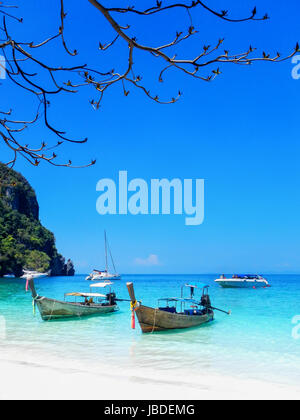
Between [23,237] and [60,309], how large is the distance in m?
73.2

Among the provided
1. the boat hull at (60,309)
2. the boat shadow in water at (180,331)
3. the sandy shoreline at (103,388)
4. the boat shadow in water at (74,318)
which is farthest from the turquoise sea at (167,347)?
the sandy shoreline at (103,388)

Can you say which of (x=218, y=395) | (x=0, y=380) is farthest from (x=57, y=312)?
(x=218, y=395)

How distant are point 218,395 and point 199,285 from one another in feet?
43.6

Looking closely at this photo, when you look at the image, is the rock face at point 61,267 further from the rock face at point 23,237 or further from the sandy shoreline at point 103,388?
the sandy shoreline at point 103,388

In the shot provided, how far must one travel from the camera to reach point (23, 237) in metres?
87.4

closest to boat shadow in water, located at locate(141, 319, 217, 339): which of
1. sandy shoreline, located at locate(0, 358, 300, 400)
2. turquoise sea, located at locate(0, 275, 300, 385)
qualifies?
turquoise sea, located at locate(0, 275, 300, 385)

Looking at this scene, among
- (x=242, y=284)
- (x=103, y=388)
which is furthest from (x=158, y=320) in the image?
(x=242, y=284)

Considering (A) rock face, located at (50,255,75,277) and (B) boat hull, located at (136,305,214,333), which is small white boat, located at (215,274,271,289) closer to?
(B) boat hull, located at (136,305,214,333)

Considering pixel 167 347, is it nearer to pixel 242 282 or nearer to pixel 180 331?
pixel 180 331

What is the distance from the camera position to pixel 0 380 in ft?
22.2
